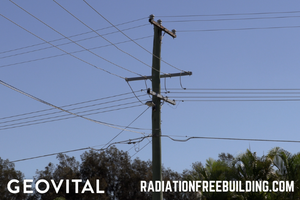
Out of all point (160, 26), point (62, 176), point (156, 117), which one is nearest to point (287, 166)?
point (156, 117)

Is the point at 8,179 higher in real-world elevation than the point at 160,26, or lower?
lower

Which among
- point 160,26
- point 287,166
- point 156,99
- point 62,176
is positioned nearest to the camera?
point 156,99

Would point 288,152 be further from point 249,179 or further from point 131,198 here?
point 131,198

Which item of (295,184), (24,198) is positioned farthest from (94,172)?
(295,184)

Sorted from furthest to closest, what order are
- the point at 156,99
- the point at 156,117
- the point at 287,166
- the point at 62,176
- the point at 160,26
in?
the point at 62,176, the point at 287,166, the point at 160,26, the point at 156,99, the point at 156,117

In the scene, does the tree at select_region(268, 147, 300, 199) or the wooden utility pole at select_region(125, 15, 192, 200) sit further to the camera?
the tree at select_region(268, 147, 300, 199)

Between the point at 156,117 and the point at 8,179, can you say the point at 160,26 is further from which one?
the point at 8,179

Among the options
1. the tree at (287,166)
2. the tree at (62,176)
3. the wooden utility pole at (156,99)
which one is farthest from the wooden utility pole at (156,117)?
the tree at (62,176)

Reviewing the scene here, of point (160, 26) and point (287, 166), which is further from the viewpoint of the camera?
point (287, 166)

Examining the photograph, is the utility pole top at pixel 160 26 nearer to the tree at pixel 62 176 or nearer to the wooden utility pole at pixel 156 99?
the wooden utility pole at pixel 156 99

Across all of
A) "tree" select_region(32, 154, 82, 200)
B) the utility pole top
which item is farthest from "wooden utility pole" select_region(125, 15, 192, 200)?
"tree" select_region(32, 154, 82, 200)

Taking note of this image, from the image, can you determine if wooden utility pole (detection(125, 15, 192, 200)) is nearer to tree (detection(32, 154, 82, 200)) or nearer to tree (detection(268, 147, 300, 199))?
tree (detection(268, 147, 300, 199))

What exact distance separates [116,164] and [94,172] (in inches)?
119

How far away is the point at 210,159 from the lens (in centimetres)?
2436
